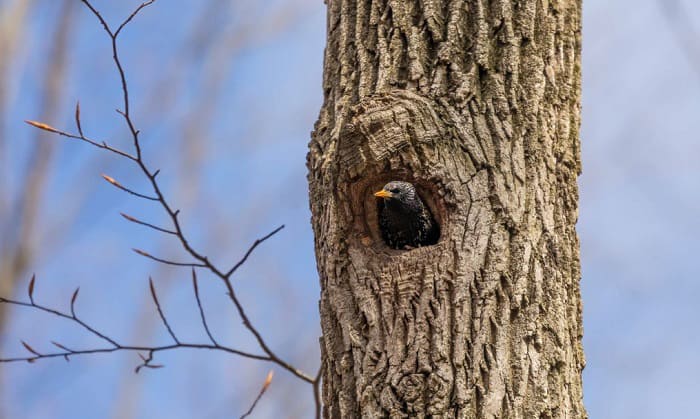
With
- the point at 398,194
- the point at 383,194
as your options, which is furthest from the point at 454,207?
the point at 398,194

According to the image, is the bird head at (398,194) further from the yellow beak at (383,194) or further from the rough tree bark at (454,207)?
the rough tree bark at (454,207)

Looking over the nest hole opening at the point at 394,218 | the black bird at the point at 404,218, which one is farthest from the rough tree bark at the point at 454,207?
the black bird at the point at 404,218

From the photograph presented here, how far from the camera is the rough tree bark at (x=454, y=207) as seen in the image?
9.51 feet

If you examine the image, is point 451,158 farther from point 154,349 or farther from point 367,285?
point 154,349

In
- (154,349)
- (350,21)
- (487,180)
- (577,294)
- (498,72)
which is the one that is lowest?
(154,349)

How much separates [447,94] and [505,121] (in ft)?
0.85

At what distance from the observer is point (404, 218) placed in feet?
12.7

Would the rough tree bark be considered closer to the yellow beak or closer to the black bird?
the yellow beak

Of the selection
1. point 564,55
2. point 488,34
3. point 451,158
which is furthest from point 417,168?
point 564,55

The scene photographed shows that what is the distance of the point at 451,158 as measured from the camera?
10.6ft

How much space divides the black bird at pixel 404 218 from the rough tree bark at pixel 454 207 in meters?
0.18

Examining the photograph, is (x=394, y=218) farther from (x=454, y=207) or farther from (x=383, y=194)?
(x=454, y=207)

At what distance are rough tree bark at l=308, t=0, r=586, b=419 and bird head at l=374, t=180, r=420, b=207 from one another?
108mm

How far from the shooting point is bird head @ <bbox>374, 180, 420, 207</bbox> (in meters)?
3.58
